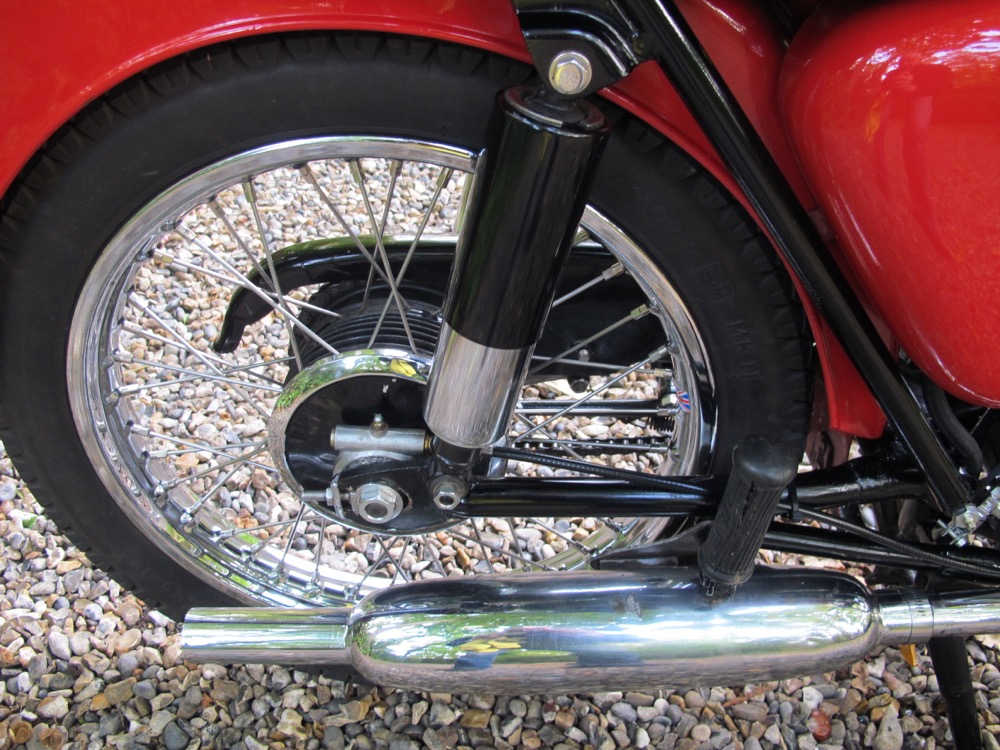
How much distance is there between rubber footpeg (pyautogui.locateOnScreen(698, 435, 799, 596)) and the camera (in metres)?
0.79

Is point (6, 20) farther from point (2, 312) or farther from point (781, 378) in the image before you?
point (781, 378)

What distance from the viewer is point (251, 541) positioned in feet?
4.22

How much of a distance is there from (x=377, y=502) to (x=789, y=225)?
0.56 meters

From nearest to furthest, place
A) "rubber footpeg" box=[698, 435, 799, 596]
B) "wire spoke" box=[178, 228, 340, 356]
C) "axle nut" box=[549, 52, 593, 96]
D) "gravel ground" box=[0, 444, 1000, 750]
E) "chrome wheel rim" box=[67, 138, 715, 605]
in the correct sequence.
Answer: "axle nut" box=[549, 52, 593, 96], "rubber footpeg" box=[698, 435, 799, 596], "chrome wheel rim" box=[67, 138, 715, 605], "wire spoke" box=[178, 228, 340, 356], "gravel ground" box=[0, 444, 1000, 750]

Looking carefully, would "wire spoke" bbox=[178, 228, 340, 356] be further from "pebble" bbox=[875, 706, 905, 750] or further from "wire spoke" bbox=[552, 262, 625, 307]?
"pebble" bbox=[875, 706, 905, 750]

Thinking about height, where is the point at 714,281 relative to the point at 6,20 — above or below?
below

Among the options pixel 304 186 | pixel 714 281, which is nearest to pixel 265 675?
pixel 714 281

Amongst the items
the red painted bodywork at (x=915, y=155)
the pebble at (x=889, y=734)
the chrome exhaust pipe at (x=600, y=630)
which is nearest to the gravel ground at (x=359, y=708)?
Answer: the pebble at (x=889, y=734)

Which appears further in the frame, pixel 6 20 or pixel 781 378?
pixel 781 378

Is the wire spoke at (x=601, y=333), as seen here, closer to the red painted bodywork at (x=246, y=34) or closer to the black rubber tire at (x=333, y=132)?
the black rubber tire at (x=333, y=132)

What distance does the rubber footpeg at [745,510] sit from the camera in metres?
0.79

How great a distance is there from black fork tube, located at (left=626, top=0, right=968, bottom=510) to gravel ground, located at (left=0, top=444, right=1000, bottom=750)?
57cm

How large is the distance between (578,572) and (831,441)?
379mm

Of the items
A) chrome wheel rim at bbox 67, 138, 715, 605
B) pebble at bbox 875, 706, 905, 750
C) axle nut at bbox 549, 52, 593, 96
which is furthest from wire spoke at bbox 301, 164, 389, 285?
pebble at bbox 875, 706, 905, 750
